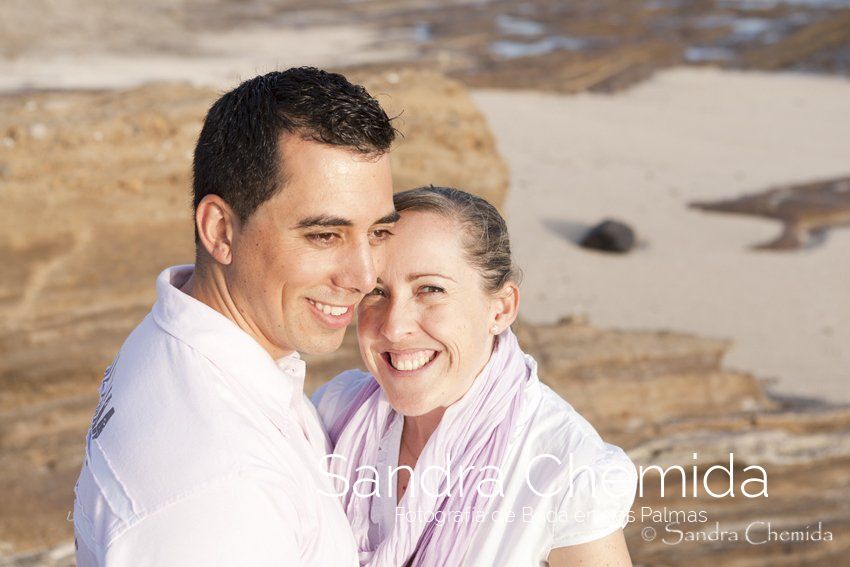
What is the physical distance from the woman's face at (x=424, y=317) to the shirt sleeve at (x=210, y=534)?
95 cm

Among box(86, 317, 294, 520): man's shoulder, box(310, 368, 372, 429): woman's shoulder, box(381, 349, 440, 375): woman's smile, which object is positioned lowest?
box(310, 368, 372, 429): woman's shoulder

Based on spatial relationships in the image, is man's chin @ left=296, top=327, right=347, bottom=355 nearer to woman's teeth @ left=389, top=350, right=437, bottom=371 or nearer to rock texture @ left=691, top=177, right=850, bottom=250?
woman's teeth @ left=389, top=350, right=437, bottom=371

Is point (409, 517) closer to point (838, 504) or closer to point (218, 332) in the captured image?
point (218, 332)

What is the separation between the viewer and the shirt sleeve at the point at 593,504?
280cm

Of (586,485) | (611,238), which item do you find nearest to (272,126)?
(586,485)

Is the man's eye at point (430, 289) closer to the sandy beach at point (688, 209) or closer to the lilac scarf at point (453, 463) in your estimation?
the lilac scarf at point (453, 463)

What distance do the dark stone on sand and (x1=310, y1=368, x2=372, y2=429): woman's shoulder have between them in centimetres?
905

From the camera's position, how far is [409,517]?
3072 mm

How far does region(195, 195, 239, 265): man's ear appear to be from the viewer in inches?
109

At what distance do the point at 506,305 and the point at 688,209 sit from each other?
11.5 meters

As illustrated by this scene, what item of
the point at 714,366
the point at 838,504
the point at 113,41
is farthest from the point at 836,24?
the point at 838,504

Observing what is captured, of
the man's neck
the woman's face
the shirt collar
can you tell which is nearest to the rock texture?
the woman's face

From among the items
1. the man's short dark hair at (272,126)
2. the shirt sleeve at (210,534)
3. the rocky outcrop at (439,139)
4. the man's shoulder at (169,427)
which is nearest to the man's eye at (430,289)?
the man's short dark hair at (272,126)

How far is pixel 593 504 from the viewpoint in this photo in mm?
2797
